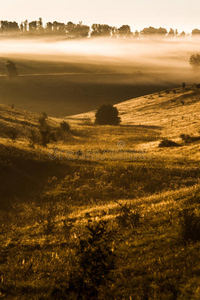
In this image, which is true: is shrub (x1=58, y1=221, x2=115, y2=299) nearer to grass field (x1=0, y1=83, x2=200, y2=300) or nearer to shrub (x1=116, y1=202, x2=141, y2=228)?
grass field (x1=0, y1=83, x2=200, y2=300)

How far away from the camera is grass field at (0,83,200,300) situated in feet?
24.2

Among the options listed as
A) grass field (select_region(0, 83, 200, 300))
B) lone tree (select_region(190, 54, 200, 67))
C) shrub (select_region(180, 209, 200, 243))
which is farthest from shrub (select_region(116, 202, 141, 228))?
lone tree (select_region(190, 54, 200, 67))

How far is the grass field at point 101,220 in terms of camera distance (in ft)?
24.2

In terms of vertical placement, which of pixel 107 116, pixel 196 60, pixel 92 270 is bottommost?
pixel 107 116

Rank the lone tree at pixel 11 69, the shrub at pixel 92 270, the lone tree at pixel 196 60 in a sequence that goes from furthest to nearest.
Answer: the lone tree at pixel 196 60, the lone tree at pixel 11 69, the shrub at pixel 92 270

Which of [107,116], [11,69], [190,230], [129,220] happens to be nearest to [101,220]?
[129,220]

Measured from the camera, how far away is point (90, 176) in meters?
24.2

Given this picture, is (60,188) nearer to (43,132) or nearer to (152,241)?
(152,241)

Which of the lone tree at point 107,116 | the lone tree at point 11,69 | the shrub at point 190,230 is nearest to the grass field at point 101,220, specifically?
the shrub at point 190,230

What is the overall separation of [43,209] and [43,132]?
2144 centimetres

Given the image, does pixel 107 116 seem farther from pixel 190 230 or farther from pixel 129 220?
pixel 190 230

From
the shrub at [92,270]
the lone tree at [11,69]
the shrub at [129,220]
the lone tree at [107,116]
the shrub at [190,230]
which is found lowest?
the lone tree at [107,116]

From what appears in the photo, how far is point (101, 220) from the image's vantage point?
1100 cm

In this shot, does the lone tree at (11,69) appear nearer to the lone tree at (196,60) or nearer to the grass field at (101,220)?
the grass field at (101,220)
